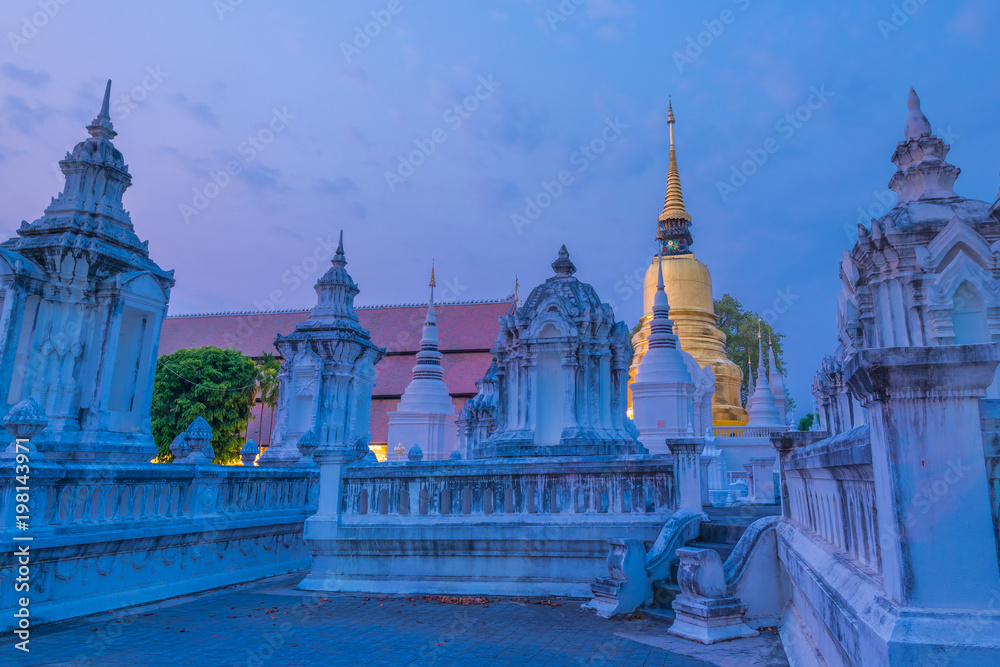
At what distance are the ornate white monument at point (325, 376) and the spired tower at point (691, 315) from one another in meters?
15.4

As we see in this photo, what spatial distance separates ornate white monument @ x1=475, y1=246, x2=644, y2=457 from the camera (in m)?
11.5

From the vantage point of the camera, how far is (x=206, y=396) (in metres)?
35.0

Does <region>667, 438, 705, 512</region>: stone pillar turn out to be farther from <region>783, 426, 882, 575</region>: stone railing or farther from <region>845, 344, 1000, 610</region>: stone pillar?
<region>845, 344, 1000, 610</region>: stone pillar

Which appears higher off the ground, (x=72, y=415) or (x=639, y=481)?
(x=72, y=415)

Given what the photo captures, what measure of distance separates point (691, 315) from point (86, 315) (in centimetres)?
2995

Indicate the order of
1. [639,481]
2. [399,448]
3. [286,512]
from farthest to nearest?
[399,448] → [286,512] → [639,481]

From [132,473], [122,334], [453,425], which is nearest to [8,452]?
[132,473]

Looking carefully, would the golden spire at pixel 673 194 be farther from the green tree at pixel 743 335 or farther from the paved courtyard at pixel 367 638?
the paved courtyard at pixel 367 638

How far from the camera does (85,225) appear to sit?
10867 millimetres

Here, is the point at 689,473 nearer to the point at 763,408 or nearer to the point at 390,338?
the point at 763,408

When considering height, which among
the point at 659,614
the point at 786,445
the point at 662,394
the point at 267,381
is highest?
the point at 267,381

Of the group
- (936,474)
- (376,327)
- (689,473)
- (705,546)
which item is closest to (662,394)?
(689,473)

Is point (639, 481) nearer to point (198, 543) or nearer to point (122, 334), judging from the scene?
point (198, 543)

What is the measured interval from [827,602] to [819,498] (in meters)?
1.14
